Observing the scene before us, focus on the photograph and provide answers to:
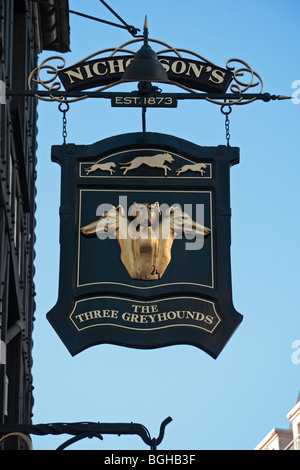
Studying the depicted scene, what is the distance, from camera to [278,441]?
2328 inches

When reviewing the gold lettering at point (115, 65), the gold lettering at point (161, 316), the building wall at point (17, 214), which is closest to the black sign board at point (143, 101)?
the gold lettering at point (115, 65)

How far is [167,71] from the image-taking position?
53.8ft

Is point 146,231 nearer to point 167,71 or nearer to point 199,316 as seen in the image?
point 199,316

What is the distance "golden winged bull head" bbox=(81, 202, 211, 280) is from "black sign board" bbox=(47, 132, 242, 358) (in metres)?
0.01

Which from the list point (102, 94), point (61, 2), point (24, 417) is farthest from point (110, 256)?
point (61, 2)

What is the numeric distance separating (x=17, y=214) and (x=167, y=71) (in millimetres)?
6995

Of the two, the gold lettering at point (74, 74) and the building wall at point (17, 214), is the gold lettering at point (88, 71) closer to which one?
the gold lettering at point (74, 74)

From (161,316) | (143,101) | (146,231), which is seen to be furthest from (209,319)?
(143,101)

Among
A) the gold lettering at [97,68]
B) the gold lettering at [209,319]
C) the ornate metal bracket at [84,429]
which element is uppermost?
the gold lettering at [97,68]

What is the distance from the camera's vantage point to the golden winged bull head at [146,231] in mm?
14539

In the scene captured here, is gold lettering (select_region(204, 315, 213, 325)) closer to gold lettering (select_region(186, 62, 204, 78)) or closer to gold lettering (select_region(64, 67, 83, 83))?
gold lettering (select_region(186, 62, 204, 78))

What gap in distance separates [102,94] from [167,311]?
3173 mm

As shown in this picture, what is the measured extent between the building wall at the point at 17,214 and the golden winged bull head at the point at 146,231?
404cm

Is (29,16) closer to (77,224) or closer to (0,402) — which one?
(0,402)
